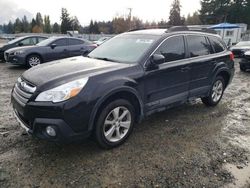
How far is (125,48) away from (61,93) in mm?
1763

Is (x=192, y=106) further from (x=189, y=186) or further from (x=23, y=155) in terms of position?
(x=23, y=155)

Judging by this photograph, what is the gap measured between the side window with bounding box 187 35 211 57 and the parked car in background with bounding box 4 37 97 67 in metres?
6.14

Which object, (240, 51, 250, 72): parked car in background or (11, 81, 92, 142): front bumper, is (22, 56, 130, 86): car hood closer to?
(11, 81, 92, 142): front bumper

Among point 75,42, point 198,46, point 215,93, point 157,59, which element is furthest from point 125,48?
point 75,42

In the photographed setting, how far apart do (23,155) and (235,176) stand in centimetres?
285

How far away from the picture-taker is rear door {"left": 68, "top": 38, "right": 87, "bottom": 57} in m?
11.6

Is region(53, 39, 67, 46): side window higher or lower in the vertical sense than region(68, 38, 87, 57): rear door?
higher

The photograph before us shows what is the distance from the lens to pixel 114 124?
147 inches

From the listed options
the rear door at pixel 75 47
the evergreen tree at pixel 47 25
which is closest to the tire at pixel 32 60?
the rear door at pixel 75 47

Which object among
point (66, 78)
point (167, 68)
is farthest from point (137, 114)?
point (66, 78)

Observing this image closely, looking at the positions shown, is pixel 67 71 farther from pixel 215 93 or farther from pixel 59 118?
pixel 215 93

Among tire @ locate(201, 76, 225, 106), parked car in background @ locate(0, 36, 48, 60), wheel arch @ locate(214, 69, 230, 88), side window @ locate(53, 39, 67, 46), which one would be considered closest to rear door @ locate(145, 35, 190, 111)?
tire @ locate(201, 76, 225, 106)

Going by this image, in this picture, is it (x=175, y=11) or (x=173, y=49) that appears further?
(x=175, y=11)

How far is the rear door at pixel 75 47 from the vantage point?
38.2 feet
